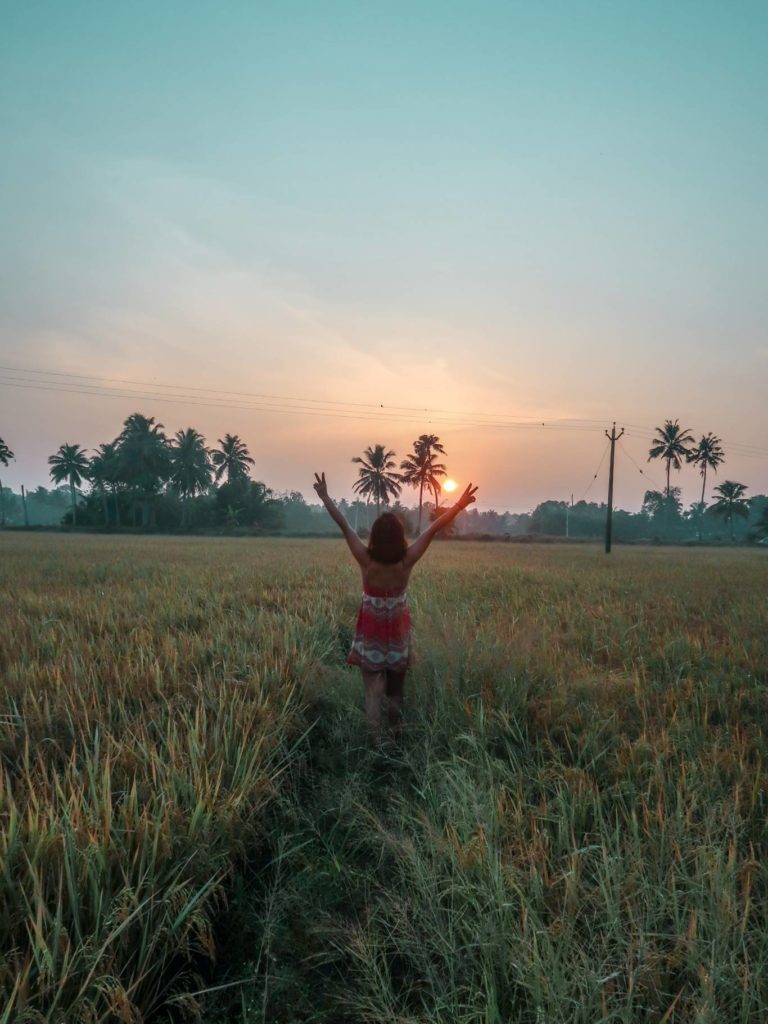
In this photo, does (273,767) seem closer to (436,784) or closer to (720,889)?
(436,784)

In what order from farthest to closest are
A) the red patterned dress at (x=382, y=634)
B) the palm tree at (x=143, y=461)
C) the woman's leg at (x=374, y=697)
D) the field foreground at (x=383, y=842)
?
1. the palm tree at (x=143, y=461)
2. the red patterned dress at (x=382, y=634)
3. the woman's leg at (x=374, y=697)
4. the field foreground at (x=383, y=842)

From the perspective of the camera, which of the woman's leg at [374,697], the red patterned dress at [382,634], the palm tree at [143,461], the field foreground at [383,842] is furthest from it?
the palm tree at [143,461]

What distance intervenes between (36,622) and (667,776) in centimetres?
681

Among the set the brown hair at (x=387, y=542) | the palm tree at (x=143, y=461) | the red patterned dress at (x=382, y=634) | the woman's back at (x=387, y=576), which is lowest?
the red patterned dress at (x=382, y=634)

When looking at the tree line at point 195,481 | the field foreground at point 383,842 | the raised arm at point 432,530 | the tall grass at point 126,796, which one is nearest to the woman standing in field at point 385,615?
the raised arm at point 432,530

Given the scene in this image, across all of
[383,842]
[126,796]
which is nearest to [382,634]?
[383,842]

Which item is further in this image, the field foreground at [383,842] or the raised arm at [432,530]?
the raised arm at [432,530]

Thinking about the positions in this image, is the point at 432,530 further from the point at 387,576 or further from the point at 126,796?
the point at 126,796

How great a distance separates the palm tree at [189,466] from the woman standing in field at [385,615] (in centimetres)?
7158

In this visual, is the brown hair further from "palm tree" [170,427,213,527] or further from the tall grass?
"palm tree" [170,427,213,527]

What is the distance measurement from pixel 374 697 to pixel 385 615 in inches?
23.8

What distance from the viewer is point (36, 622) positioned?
7.07 meters

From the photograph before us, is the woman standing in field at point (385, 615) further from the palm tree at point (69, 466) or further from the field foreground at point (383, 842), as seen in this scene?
the palm tree at point (69, 466)

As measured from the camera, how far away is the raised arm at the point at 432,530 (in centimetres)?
460
